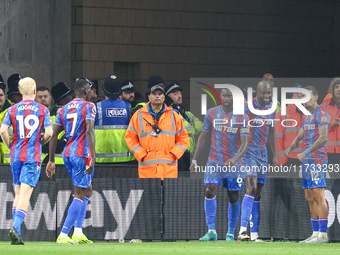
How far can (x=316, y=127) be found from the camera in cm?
1380

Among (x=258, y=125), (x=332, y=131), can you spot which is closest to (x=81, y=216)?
(x=258, y=125)

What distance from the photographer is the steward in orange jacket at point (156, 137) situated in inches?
543

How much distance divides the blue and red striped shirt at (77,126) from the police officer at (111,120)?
1.48 meters

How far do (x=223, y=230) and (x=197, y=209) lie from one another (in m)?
0.47

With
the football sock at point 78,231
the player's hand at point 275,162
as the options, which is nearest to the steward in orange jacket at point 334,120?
the player's hand at point 275,162

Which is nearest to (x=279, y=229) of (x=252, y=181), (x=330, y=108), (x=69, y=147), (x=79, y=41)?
(x=252, y=181)

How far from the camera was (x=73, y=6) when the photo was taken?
64.8 ft

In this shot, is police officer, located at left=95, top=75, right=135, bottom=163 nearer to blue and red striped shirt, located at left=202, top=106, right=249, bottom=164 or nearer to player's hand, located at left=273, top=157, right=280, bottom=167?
blue and red striped shirt, located at left=202, top=106, right=249, bottom=164

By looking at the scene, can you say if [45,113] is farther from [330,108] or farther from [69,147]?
[330,108]

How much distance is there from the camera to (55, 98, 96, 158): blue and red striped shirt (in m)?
12.7

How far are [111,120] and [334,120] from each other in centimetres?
322

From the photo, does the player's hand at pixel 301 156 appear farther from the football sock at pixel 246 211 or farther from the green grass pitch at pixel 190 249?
the green grass pitch at pixel 190 249

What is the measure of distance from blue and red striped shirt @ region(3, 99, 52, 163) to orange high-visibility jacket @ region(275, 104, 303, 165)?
144 inches

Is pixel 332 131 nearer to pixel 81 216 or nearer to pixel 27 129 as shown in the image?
pixel 81 216
